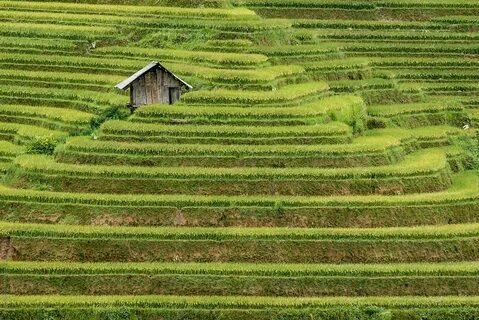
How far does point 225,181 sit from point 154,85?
5049 millimetres

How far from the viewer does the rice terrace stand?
1180 inches

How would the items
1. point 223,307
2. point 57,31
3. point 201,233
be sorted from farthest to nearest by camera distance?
point 57,31
point 201,233
point 223,307

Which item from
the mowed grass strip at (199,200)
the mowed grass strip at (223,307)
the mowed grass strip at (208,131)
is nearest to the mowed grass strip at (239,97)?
the mowed grass strip at (208,131)

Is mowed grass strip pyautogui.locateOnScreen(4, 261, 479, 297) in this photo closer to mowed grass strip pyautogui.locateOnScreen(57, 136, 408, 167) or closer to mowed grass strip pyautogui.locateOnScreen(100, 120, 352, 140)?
mowed grass strip pyautogui.locateOnScreen(57, 136, 408, 167)

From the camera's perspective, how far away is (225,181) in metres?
32.4

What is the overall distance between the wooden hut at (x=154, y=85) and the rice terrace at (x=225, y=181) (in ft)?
0.16

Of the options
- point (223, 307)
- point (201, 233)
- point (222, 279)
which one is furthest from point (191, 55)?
point (223, 307)

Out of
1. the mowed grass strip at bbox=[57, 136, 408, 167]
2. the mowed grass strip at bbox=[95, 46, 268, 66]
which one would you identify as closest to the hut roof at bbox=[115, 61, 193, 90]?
the mowed grass strip at bbox=[95, 46, 268, 66]

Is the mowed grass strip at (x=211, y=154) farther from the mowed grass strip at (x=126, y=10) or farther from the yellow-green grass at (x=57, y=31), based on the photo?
the mowed grass strip at (x=126, y=10)

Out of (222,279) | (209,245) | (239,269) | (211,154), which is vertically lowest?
(222,279)

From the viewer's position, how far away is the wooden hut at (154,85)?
36.1 meters

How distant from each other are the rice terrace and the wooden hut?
5 cm

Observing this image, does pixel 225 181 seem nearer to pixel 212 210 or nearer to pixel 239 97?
pixel 212 210

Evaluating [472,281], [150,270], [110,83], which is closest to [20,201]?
[150,270]
